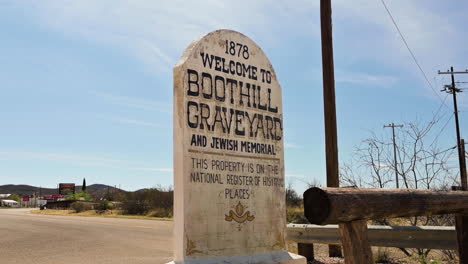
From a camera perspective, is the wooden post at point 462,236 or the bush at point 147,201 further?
the bush at point 147,201

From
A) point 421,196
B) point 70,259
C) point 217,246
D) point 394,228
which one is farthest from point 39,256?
point 421,196

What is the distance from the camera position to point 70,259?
10469mm

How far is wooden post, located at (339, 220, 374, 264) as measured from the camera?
493 cm

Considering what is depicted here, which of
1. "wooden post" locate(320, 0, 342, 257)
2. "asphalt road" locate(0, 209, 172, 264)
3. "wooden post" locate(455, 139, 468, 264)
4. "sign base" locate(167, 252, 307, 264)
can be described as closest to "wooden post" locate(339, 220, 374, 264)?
"sign base" locate(167, 252, 307, 264)

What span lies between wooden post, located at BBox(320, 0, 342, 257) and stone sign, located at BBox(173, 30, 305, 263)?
3.50 metres

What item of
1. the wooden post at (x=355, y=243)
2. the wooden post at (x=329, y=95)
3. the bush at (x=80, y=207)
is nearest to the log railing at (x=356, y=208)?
the wooden post at (x=355, y=243)

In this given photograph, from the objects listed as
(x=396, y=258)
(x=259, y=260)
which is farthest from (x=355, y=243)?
(x=396, y=258)

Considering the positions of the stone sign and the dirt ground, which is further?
the dirt ground

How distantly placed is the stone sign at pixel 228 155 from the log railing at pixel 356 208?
5.56 feet

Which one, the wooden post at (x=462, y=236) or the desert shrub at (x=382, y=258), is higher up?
the wooden post at (x=462, y=236)

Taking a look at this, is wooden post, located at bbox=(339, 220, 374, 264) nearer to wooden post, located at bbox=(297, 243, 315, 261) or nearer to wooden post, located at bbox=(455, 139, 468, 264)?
wooden post, located at bbox=(455, 139, 468, 264)

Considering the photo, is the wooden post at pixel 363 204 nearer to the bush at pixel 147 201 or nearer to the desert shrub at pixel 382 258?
A: the desert shrub at pixel 382 258

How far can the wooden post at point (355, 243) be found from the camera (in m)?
4.93

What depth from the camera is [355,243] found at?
16.3ft
